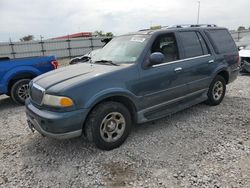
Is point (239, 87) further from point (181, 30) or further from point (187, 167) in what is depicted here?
point (187, 167)

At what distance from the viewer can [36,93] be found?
12.4 feet

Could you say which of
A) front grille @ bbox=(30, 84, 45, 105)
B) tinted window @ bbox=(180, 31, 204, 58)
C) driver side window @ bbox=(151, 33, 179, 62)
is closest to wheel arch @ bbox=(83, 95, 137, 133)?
front grille @ bbox=(30, 84, 45, 105)

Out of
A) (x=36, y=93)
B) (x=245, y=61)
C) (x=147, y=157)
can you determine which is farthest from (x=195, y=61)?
(x=245, y=61)

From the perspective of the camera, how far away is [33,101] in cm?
389

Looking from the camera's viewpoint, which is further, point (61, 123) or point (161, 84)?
point (161, 84)

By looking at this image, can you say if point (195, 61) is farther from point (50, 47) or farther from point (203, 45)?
point (50, 47)

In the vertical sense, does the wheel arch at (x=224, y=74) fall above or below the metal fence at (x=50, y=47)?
below

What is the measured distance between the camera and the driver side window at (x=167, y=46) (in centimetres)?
430

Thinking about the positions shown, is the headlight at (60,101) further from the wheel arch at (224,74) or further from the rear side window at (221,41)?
the wheel arch at (224,74)

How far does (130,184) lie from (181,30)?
123 inches

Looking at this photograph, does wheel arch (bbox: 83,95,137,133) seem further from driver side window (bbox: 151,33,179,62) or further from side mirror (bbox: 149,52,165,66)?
driver side window (bbox: 151,33,179,62)

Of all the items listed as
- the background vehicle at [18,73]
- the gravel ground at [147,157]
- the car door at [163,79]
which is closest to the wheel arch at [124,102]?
the car door at [163,79]

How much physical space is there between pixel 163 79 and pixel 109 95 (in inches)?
44.5

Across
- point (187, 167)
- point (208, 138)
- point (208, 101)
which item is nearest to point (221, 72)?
point (208, 101)
